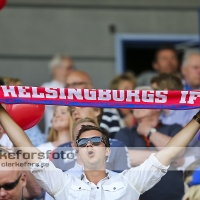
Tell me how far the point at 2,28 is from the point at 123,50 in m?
1.91

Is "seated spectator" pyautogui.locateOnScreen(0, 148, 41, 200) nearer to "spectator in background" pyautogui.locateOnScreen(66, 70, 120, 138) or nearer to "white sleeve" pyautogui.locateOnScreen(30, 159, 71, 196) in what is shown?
"white sleeve" pyautogui.locateOnScreen(30, 159, 71, 196)

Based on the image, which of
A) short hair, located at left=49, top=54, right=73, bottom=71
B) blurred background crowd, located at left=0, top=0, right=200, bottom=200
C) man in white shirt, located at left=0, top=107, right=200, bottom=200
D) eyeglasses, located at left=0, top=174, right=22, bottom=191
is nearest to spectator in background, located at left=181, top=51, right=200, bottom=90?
blurred background crowd, located at left=0, top=0, right=200, bottom=200

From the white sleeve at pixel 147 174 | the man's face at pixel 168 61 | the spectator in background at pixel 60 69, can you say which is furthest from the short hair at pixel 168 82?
the white sleeve at pixel 147 174

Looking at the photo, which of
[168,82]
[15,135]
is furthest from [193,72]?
[15,135]

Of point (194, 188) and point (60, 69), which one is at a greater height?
point (60, 69)

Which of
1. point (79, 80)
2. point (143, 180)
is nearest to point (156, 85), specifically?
point (79, 80)

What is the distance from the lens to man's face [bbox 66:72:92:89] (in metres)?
8.94

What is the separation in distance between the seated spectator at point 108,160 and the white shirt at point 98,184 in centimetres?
48

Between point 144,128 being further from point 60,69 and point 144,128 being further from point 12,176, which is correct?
point 60,69

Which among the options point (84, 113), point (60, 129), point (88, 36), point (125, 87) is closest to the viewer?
point (84, 113)

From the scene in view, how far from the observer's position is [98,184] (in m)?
6.27

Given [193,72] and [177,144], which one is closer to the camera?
[177,144]

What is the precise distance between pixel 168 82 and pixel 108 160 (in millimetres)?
2003

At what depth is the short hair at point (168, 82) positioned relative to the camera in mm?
8516
